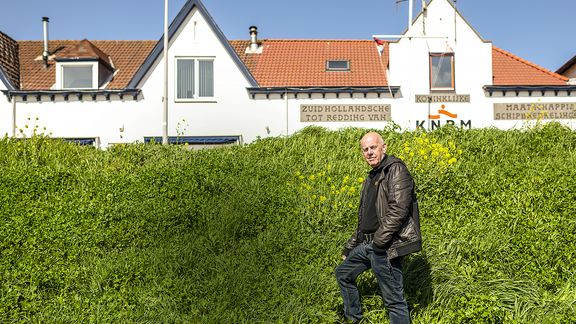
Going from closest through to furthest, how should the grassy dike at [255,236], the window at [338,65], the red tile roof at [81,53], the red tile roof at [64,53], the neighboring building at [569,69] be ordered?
1. the grassy dike at [255,236]
2. the red tile roof at [81,53]
3. the red tile roof at [64,53]
4. the window at [338,65]
5. the neighboring building at [569,69]

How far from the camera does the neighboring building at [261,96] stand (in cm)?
1850

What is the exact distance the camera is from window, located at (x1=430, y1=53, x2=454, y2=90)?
18.8m

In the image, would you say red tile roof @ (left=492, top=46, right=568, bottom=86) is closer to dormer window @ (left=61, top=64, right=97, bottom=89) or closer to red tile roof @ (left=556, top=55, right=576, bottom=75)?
red tile roof @ (left=556, top=55, right=576, bottom=75)

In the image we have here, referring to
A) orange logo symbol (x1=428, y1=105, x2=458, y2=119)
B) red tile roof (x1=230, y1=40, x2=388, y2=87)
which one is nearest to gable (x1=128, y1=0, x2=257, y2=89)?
red tile roof (x1=230, y1=40, x2=388, y2=87)

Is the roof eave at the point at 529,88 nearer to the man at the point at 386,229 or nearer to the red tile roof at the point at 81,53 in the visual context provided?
the red tile roof at the point at 81,53

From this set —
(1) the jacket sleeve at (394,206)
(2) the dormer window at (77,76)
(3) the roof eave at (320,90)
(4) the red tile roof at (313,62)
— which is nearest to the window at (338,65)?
(4) the red tile roof at (313,62)

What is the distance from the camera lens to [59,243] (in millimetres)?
6516

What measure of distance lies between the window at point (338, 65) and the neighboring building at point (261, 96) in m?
1.12

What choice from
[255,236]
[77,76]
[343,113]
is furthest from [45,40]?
[255,236]

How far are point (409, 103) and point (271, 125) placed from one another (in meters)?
5.33

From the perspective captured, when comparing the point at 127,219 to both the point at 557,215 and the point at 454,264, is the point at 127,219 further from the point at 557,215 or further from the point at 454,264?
the point at 557,215

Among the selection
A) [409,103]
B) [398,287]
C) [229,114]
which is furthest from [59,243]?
[409,103]

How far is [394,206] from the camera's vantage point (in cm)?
454

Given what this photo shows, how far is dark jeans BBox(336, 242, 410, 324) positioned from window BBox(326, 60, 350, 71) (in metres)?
15.7
